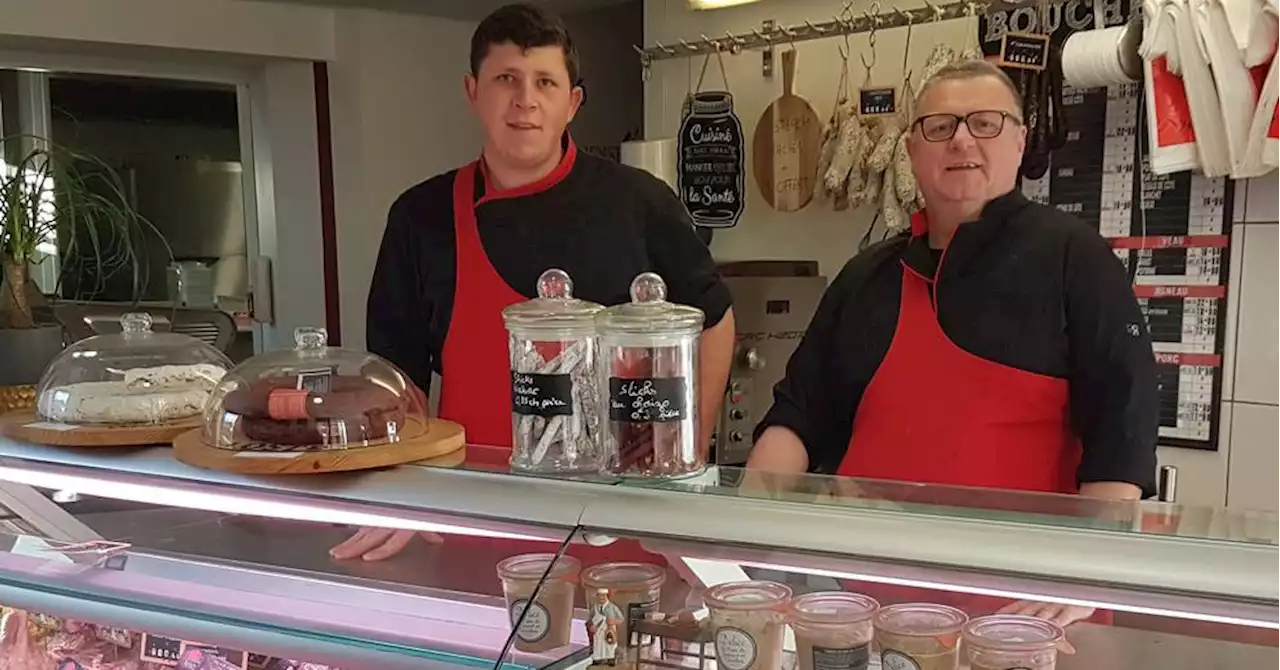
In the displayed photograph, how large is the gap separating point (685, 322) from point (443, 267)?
3.42 feet

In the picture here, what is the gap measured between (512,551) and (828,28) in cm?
274

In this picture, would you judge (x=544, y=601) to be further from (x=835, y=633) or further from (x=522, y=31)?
(x=522, y=31)

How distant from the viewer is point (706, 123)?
3.97 m

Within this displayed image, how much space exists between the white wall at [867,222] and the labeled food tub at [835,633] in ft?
6.61

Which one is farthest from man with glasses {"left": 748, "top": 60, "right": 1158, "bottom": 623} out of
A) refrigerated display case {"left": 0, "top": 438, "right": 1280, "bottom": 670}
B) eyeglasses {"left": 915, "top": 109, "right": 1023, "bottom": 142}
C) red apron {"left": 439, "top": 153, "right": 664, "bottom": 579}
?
refrigerated display case {"left": 0, "top": 438, "right": 1280, "bottom": 670}

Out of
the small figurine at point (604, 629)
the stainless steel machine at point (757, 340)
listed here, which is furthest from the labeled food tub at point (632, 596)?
the stainless steel machine at point (757, 340)

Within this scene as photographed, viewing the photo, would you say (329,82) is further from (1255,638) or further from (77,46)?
(1255,638)

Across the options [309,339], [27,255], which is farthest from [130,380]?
[27,255]

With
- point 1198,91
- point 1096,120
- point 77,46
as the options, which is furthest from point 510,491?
point 77,46

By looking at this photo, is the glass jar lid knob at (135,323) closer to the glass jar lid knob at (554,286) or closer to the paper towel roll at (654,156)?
the glass jar lid knob at (554,286)

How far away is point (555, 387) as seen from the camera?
131 centimetres

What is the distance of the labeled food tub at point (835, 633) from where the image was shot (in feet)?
3.93

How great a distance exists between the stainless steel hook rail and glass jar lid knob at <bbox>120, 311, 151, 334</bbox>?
2.45m

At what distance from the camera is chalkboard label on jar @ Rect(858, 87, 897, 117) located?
3539mm
